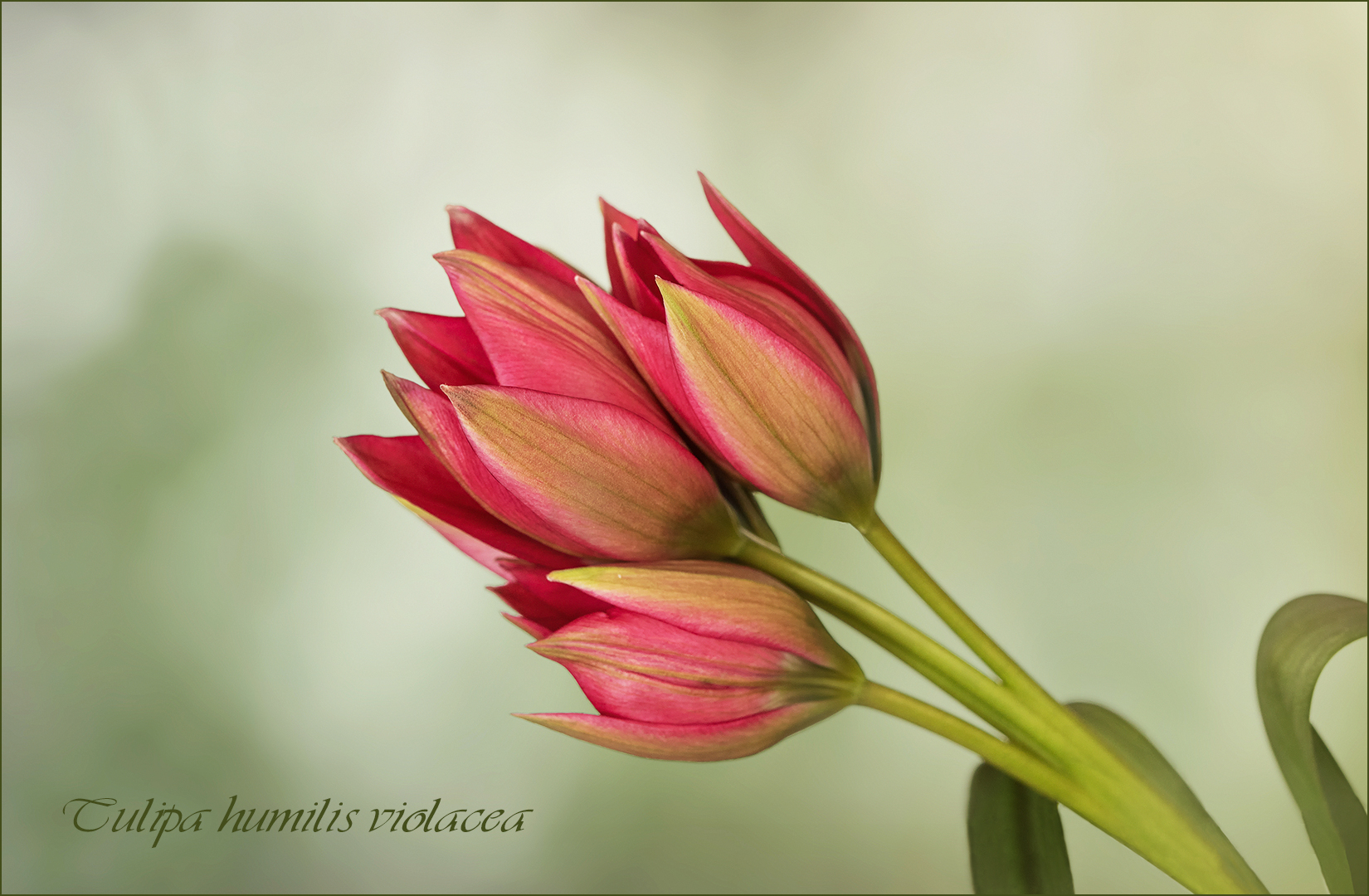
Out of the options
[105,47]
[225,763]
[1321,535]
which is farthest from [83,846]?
[1321,535]

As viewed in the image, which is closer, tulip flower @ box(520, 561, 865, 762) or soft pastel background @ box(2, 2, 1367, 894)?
tulip flower @ box(520, 561, 865, 762)

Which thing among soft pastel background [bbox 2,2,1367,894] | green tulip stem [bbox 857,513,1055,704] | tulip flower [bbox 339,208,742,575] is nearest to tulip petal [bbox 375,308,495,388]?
tulip flower [bbox 339,208,742,575]

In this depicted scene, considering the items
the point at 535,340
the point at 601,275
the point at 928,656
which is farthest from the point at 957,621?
the point at 601,275

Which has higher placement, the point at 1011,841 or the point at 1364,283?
the point at 1364,283

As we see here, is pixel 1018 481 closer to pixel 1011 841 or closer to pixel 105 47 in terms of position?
pixel 1011 841

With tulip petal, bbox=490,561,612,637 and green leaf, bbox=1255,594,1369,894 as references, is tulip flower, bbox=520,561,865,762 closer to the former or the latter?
tulip petal, bbox=490,561,612,637
